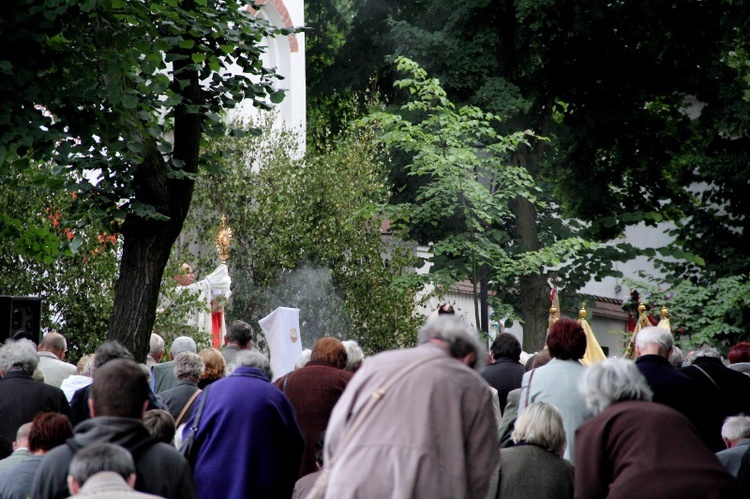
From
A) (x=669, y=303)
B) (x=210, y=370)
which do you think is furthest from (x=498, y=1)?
(x=210, y=370)

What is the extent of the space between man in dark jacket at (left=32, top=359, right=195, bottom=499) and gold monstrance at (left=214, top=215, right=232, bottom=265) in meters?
16.6

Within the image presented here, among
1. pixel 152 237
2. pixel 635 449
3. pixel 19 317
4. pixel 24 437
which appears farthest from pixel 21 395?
pixel 635 449

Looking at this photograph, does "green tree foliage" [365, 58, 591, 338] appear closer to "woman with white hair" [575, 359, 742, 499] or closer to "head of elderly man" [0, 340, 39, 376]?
"head of elderly man" [0, 340, 39, 376]

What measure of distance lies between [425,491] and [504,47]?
2006 centimetres

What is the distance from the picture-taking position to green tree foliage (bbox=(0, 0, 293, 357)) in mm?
10469

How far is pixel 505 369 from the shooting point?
976 centimetres

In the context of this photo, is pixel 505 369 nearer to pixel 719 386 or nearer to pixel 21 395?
pixel 719 386

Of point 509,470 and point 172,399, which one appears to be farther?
point 172,399

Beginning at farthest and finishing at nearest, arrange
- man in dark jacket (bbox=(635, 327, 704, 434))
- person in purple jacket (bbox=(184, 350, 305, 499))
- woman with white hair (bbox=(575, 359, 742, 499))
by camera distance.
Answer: man in dark jacket (bbox=(635, 327, 704, 434)) → person in purple jacket (bbox=(184, 350, 305, 499)) → woman with white hair (bbox=(575, 359, 742, 499))

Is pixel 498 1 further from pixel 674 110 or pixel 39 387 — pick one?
pixel 39 387

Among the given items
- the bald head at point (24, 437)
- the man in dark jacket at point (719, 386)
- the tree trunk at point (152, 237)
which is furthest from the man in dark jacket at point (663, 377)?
the tree trunk at point (152, 237)

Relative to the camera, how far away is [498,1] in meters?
23.4

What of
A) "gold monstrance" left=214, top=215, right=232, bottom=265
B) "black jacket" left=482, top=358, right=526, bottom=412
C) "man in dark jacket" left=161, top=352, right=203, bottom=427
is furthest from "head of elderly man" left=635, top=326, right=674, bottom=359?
"gold monstrance" left=214, top=215, right=232, bottom=265

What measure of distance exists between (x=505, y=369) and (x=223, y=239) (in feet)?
43.1
